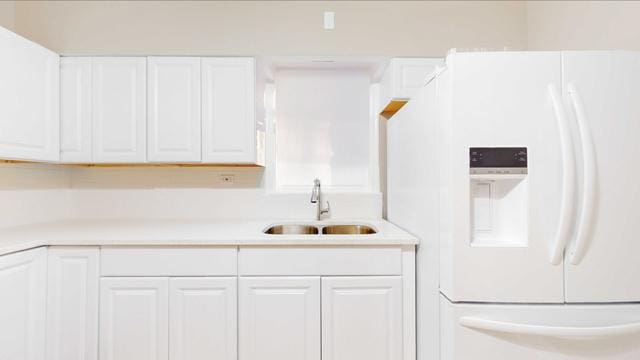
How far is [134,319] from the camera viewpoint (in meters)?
1.67

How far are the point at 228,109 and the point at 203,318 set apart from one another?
46.7 inches

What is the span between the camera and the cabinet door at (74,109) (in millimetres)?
2105

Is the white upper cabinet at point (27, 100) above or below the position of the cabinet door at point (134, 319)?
above

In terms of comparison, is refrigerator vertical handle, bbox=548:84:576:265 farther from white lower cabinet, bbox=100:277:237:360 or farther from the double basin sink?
white lower cabinet, bbox=100:277:237:360

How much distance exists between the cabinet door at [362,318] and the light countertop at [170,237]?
193mm

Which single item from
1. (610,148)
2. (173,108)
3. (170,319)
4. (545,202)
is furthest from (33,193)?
(610,148)

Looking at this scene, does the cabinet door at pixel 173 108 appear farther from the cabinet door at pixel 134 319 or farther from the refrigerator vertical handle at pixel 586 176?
the refrigerator vertical handle at pixel 586 176

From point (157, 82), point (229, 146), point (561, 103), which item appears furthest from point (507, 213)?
point (157, 82)

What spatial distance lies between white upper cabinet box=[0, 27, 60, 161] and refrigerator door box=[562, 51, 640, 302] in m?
2.49

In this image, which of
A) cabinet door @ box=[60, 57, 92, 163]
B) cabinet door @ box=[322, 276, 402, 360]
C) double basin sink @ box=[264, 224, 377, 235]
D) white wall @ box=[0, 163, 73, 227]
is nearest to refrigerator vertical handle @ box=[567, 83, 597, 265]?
cabinet door @ box=[322, 276, 402, 360]

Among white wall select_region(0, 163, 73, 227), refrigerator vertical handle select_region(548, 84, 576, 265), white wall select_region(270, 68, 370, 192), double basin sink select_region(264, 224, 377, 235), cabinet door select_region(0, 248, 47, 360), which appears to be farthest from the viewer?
white wall select_region(270, 68, 370, 192)

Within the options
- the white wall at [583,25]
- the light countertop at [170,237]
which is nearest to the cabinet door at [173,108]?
the light countertop at [170,237]

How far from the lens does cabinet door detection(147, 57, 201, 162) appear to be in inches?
82.6

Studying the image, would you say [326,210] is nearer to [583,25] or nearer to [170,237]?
[170,237]
